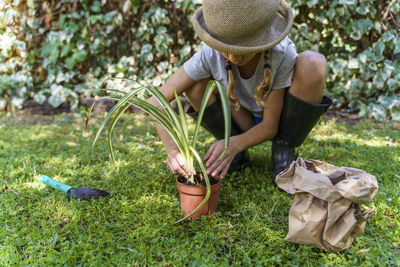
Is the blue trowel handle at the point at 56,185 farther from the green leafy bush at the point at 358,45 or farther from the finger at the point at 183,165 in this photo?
the green leafy bush at the point at 358,45

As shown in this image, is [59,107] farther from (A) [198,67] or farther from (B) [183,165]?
(B) [183,165]

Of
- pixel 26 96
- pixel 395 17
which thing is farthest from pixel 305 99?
pixel 26 96

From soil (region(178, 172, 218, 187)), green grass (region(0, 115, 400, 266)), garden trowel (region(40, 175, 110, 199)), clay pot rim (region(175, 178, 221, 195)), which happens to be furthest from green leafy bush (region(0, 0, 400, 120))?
clay pot rim (region(175, 178, 221, 195))

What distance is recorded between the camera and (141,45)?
12.2 feet

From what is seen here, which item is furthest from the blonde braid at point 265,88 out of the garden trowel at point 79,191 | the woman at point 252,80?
the garden trowel at point 79,191

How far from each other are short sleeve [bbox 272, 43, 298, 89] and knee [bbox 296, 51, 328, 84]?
40 millimetres

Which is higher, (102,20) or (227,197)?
(102,20)

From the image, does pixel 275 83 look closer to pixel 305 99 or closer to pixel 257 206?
pixel 305 99

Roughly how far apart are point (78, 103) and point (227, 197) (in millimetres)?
2610

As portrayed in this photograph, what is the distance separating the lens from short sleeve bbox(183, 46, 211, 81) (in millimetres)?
1681

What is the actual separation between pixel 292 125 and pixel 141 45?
2374mm

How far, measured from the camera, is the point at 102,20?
3576 mm

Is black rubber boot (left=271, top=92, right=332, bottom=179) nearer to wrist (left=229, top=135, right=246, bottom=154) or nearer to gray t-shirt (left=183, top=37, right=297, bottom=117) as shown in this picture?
gray t-shirt (left=183, top=37, right=297, bottom=117)

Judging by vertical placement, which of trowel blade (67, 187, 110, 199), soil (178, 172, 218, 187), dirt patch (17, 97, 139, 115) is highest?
soil (178, 172, 218, 187)
